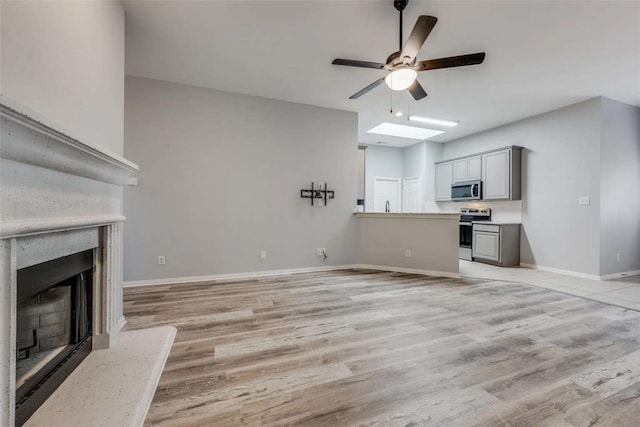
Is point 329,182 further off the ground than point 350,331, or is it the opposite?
point 329,182

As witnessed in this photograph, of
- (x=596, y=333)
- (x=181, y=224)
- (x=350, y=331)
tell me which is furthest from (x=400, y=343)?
(x=181, y=224)

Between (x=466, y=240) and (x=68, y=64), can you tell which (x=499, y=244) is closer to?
(x=466, y=240)

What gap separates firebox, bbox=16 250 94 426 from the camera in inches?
48.9

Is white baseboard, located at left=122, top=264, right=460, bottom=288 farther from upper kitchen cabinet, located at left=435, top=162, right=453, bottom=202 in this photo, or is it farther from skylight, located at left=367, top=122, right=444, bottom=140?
skylight, located at left=367, top=122, right=444, bottom=140

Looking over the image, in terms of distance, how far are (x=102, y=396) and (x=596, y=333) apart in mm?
3565

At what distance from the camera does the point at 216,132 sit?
12.6 feet

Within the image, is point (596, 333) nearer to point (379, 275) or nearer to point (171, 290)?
point (379, 275)

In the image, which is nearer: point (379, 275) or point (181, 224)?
point (181, 224)

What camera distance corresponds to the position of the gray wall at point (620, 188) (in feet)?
13.4

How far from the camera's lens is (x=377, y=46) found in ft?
9.45

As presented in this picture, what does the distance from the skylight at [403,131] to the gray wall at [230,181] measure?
4.33 feet

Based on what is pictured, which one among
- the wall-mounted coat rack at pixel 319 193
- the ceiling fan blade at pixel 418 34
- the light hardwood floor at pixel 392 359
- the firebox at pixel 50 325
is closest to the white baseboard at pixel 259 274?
the light hardwood floor at pixel 392 359

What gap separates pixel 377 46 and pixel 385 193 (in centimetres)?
510

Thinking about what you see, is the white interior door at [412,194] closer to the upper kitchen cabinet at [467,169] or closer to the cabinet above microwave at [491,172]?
the cabinet above microwave at [491,172]
